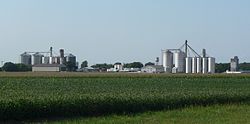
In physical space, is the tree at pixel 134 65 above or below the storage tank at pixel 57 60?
below

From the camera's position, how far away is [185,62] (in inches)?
6407

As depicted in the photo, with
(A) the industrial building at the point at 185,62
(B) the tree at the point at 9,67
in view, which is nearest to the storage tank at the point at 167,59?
(A) the industrial building at the point at 185,62

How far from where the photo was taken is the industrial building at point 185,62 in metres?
158

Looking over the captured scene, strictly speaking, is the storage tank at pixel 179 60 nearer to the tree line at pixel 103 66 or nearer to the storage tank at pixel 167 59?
the storage tank at pixel 167 59

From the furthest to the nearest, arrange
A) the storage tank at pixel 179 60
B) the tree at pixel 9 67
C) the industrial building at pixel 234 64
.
A: the industrial building at pixel 234 64 < the storage tank at pixel 179 60 < the tree at pixel 9 67

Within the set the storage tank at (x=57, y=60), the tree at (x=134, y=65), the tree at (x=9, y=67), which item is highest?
the storage tank at (x=57, y=60)

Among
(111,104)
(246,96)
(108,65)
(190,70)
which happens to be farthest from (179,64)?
(111,104)

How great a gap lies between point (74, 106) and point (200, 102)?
34.5 feet

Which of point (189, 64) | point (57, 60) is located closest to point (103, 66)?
point (57, 60)

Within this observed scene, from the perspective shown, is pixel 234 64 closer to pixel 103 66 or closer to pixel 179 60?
pixel 179 60

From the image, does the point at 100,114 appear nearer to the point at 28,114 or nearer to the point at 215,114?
the point at 28,114

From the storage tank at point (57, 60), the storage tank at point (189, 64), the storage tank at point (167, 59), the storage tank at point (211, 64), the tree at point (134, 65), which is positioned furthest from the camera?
the tree at point (134, 65)

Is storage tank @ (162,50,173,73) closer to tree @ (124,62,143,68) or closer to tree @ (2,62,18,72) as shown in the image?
tree @ (124,62,143,68)

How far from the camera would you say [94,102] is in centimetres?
2486
